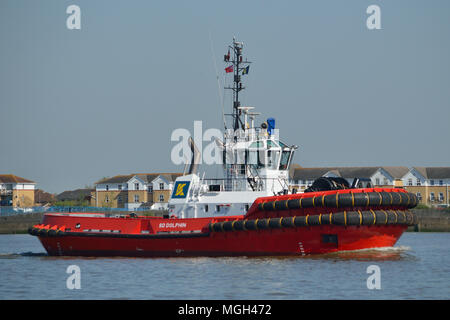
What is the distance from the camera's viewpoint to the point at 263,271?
76.5 feet

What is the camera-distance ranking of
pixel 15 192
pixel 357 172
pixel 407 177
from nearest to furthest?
pixel 407 177 → pixel 357 172 → pixel 15 192

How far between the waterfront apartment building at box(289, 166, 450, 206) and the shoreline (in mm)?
20530

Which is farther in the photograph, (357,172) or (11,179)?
(11,179)

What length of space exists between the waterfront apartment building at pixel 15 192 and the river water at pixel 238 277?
63846mm

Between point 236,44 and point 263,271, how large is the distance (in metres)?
10.6

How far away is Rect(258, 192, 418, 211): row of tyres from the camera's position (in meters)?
24.8

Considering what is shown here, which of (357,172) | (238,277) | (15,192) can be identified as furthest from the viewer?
(15,192)

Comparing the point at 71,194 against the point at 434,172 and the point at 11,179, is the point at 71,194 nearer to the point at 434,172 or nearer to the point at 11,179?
the point at 11,179

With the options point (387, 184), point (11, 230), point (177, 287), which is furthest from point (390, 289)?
point (387, 184)

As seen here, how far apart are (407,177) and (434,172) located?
3020 millimetres

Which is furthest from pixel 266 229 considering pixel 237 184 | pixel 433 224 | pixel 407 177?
pixel 407 177

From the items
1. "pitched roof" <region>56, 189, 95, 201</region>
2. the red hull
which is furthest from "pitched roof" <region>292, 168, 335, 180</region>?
the red hull

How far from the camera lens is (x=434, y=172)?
83188 mm
